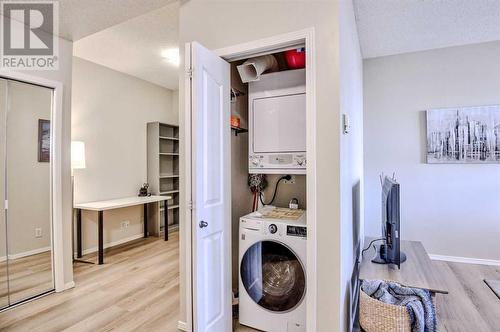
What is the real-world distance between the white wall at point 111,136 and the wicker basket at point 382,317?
369 cm

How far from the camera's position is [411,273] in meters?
2.09

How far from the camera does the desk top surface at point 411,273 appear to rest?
1.88 metres

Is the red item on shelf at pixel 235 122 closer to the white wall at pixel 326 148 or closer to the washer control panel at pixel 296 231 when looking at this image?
the white wall at pixel 326 148

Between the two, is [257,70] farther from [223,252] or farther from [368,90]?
[368,90]

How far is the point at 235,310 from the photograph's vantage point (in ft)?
7.53

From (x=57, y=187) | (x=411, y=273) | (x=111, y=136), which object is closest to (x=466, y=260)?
(x=411, y=273)

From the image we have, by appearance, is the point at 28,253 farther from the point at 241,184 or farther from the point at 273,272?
the point at 273,272

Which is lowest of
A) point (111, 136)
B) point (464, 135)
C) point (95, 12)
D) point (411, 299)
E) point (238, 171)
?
Result: point (411, 299)

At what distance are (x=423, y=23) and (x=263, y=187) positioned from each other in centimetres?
237

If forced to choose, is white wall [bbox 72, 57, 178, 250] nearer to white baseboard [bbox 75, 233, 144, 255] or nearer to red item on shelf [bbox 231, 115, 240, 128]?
white baseboard [bbox 75, 233, 144, 255]

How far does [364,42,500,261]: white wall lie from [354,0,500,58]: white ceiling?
9.8 inches

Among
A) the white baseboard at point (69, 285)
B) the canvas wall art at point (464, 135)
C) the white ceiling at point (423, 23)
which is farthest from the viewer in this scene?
the canvas wall art at point (464, 135)

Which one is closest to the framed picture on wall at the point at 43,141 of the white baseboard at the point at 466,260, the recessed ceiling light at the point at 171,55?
the recessed ceiling light at the point at 171,55

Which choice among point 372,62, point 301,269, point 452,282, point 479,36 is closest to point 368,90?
point 372,62
